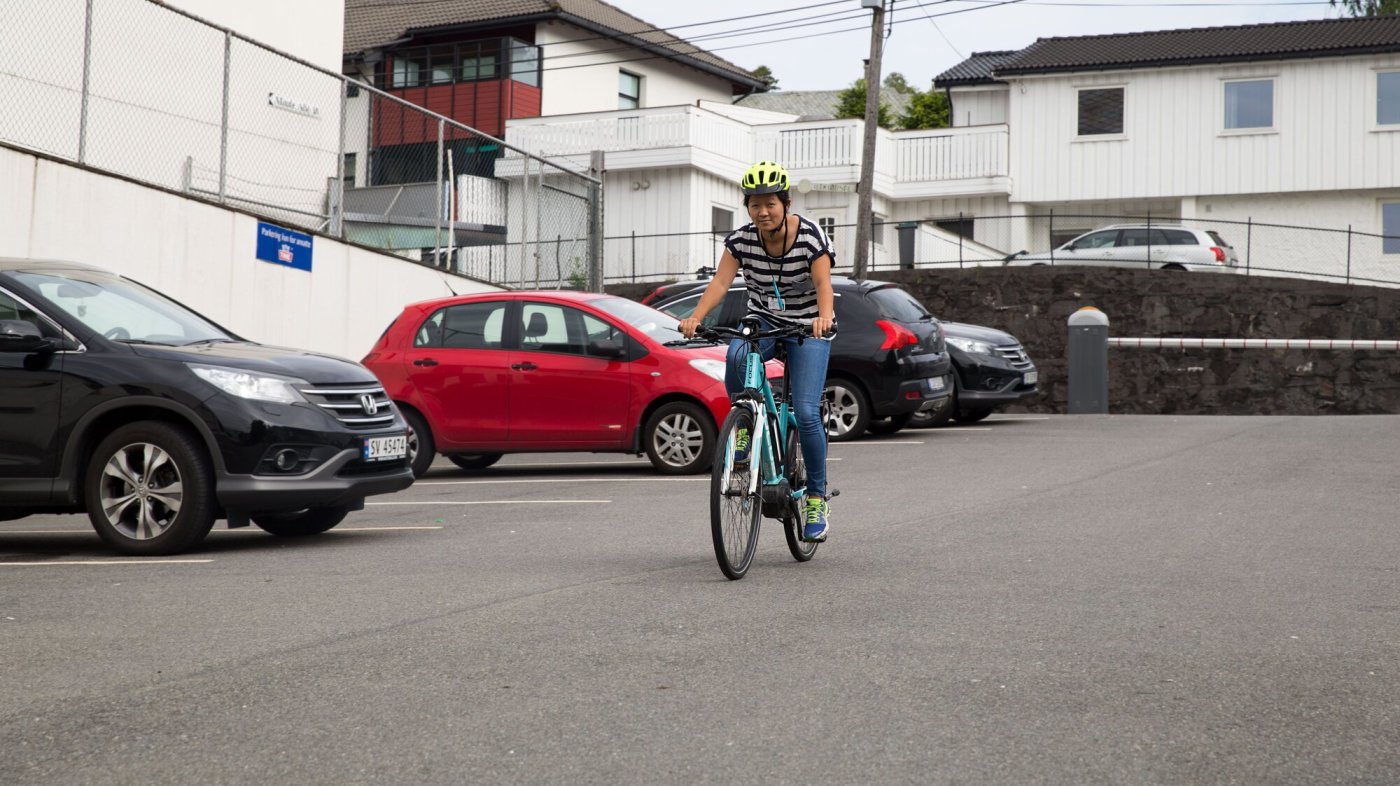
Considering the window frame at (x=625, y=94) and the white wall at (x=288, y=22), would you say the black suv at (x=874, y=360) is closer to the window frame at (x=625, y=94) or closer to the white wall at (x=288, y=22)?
the white wall at (x=288, y=22)

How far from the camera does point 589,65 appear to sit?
4241 centimetres

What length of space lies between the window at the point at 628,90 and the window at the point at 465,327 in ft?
100

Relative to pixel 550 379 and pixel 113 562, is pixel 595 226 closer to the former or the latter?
pixel 550 379

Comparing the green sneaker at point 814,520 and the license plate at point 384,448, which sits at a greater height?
the license plate at point 384,448

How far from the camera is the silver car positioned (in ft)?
103

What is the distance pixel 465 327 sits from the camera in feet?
45.1

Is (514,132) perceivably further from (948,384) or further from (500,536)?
(500,536)

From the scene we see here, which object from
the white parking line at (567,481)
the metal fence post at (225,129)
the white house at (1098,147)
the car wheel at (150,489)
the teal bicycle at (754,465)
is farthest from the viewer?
the white house at (1098,147)

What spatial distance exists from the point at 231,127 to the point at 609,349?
22.6 feet

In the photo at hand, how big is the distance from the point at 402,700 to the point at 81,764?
0.95 metres

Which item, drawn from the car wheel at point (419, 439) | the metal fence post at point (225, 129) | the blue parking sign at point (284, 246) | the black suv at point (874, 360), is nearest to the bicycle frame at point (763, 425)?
the car wheel at point (419, 439)

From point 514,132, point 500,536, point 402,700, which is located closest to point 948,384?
point 500,536

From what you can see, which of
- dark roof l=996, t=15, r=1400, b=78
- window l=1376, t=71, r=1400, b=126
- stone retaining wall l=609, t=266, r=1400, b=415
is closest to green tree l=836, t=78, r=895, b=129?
dark roof l=996, t=15, r=1400, b=78

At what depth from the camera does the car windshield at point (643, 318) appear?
13523 millimetres
